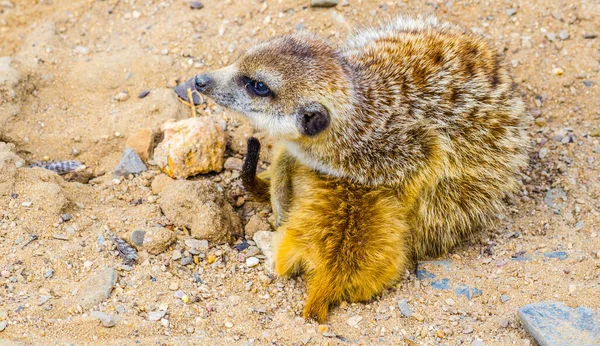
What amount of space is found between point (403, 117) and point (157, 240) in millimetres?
1348

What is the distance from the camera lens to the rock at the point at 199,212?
3.24 metres

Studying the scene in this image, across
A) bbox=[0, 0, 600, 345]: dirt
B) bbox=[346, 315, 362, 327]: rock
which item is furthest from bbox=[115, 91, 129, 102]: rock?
bbox=[346, 315, 362, 327]: rock

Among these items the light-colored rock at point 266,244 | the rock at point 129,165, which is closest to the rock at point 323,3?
the rock at point 129,165

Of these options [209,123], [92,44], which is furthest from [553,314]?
[92,44]

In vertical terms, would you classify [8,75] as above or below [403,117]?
below

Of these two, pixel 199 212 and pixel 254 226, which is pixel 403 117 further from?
pixel 199 212

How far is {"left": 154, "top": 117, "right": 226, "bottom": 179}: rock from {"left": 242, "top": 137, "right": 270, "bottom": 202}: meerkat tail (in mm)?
276

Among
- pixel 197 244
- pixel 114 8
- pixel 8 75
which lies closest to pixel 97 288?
pixel 197 244

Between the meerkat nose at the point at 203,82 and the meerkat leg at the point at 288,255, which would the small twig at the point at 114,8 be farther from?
the meerkat leg at the point at 288,255

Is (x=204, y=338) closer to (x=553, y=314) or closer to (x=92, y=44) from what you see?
(x=553, y=314)

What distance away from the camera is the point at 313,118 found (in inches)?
119

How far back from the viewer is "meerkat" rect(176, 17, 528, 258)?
3066 millimetres

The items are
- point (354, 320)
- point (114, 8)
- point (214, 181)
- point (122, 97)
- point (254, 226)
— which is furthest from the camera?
point (114, 8)

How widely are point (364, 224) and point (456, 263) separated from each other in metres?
0.60
